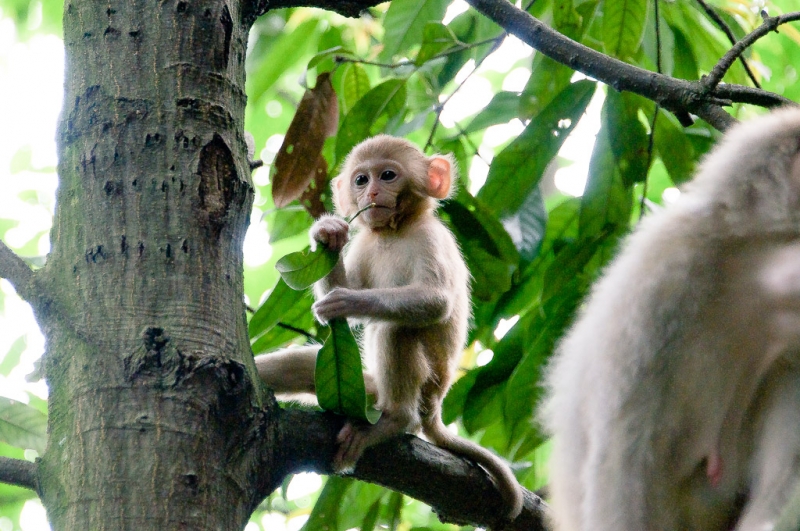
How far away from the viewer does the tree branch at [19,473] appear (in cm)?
215

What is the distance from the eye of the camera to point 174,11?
2529 mm

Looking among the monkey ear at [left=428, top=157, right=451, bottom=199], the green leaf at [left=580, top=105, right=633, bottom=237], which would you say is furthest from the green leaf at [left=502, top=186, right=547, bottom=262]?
the monkey ear at [left=428, top=157, right=451, bottom=199]

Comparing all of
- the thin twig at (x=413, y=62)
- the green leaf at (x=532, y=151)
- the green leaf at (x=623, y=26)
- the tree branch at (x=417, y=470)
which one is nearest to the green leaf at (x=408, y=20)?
the thin twig at (x=413, y=62)

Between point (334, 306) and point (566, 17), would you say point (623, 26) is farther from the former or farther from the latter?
point (334, 306)

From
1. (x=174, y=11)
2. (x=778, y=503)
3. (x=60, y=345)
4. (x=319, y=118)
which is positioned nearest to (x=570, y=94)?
(x=319, y=118)

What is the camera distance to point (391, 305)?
3.17 m

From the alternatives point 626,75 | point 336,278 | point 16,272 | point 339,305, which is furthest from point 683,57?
point 16,272

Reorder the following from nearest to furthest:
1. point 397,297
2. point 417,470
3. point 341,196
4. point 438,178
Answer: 1. point 417,470
2. point 397,297
3. point 438,178
4. point 341,196

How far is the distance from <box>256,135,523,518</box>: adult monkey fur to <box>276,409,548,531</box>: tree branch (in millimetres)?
48

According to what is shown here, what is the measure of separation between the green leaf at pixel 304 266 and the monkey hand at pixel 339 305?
21cm

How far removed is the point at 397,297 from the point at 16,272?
130cm

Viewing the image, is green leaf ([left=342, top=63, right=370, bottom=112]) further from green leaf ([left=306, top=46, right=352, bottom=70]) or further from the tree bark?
the tree bark

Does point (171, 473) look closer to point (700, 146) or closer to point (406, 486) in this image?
point (406, 486)

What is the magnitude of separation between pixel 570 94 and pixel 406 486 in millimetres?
1454
